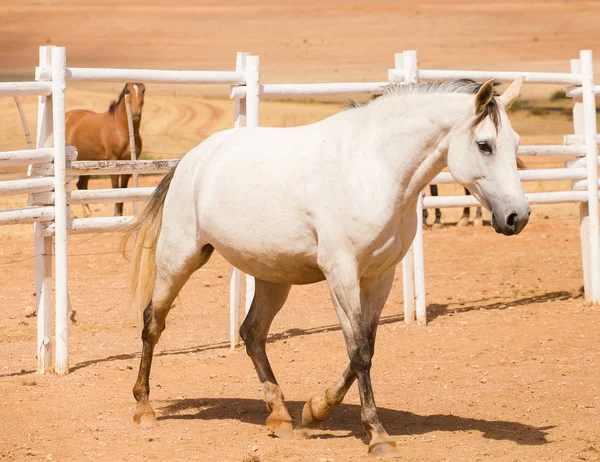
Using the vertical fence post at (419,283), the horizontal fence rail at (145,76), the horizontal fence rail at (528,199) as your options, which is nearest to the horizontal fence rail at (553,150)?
the horizontal fence rail at (528,199)

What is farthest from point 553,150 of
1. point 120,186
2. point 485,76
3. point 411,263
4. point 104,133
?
point 104,133

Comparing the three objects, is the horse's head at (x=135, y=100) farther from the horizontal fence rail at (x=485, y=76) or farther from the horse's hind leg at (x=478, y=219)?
the horizontal fence rail at (x=485, y=76)

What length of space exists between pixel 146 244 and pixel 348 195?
172cm

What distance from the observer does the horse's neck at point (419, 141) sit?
5531 mm

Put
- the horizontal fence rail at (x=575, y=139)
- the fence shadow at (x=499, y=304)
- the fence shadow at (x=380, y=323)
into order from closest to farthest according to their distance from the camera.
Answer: the fence shadow at (x=380, y=323) → the fence shadow at (x=499, y=304) → the horizontal fence rail at (x=575, y=139)

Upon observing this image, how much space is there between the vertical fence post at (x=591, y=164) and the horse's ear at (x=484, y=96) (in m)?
4.80

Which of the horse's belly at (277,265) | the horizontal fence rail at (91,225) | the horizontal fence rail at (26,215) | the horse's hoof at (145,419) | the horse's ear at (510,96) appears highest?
the horse's ear at (510,96)

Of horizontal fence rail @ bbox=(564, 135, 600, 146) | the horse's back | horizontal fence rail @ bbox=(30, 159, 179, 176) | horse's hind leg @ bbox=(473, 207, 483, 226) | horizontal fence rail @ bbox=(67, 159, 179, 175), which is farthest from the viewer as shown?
the horse's back

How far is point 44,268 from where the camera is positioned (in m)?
7.53

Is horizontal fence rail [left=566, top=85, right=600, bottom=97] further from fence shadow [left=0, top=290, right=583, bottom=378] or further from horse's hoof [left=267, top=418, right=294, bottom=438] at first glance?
horse's hoof [left=267, top=418, right=294, bottom=438]

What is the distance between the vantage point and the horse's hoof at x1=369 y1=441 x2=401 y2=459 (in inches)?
212

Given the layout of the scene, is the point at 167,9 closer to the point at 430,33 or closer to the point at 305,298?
the point at 430,33

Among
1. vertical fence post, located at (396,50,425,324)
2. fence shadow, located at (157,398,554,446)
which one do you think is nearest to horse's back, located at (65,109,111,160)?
vertical fence post, located at (396,50,425,324)

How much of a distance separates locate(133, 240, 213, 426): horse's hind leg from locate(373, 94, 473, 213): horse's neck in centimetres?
140
